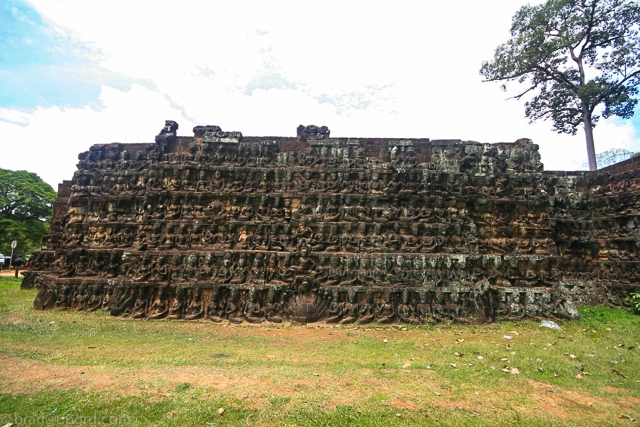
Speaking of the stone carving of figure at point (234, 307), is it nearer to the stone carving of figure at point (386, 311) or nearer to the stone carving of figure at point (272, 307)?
the stone carving of figure at point (272, 307)

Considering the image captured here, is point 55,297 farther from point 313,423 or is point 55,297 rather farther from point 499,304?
point 499,304

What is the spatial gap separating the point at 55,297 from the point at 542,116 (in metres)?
26.7

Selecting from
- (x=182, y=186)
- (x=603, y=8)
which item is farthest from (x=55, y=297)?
(x=603, y=8)

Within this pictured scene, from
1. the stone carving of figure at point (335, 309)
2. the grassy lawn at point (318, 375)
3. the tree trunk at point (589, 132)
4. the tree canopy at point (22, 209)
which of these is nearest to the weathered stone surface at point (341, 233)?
the stone carving of figure at point (335, 309)

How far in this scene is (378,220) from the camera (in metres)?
12.6

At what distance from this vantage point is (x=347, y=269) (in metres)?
11.8

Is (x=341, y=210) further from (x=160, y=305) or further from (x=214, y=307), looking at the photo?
(x=160, y=305)

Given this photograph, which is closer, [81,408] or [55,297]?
[81,408]

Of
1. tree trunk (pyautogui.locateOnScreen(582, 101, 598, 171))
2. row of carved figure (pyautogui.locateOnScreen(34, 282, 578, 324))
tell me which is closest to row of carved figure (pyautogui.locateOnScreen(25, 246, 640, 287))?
row of carved figure (pyautogui.locateOnScreen(34, 282, 578, 324))

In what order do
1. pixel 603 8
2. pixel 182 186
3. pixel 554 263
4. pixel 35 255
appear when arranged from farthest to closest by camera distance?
pixel 35 255 → pixel 603 8 → pixel 182 186 → pixel 554 263

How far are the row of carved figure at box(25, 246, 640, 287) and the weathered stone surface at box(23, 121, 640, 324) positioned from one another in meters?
0.05

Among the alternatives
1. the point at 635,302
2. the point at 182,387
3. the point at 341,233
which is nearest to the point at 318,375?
the point at 182,387

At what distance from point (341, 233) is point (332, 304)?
2.72m

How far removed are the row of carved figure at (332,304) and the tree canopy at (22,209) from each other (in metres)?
22.0
